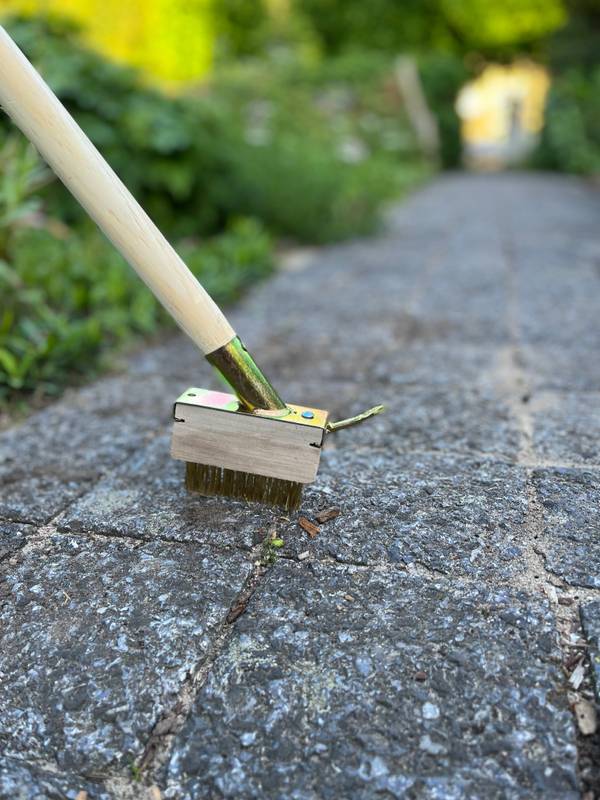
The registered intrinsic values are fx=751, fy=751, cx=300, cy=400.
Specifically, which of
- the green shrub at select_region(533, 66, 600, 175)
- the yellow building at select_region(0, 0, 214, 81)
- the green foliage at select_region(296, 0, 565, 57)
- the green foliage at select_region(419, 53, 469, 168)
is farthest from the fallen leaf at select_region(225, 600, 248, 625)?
the green foliage at select_region(296, 0, 565, 57)

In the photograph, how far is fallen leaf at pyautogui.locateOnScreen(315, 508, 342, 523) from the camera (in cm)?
116

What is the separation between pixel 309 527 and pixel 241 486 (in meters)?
0.13

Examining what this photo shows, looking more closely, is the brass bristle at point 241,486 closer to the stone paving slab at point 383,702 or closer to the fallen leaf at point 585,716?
the stone paving slab at point 383,702

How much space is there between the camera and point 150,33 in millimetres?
7238

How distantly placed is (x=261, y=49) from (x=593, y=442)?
45.2ft

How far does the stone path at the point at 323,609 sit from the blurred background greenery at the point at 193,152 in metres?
0.56

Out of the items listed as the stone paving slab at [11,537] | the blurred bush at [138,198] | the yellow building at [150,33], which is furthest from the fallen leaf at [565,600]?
the yellow building at [150,33]

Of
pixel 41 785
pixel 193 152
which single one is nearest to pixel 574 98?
pixel 193 152

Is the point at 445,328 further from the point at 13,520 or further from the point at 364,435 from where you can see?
the point at 13,520

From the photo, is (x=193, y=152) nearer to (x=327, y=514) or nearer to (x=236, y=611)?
(x=327, y=514)

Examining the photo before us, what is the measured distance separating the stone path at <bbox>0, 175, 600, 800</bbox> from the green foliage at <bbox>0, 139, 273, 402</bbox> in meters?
0.16

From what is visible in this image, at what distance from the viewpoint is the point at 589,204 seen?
19.3 feet

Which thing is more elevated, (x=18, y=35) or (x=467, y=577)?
(x=18, y=35)

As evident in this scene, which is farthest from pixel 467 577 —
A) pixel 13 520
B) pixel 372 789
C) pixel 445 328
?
pixel 445 328
